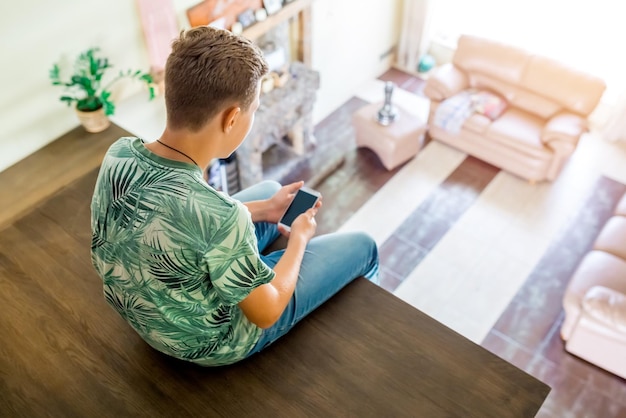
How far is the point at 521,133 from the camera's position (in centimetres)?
430

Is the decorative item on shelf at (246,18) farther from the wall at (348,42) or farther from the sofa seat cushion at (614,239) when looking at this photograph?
the sofa seat cushion at (614,239)

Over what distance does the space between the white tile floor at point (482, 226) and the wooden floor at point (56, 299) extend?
15.6 inches

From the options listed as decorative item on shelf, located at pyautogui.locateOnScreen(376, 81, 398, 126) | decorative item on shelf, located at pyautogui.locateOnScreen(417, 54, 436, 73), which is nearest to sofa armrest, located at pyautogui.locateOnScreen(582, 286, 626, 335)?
decorative item on shelf, located at pyautogui.locateOnScreen(376, 81, 398, 126)

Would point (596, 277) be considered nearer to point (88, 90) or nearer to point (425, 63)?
point (88, 90)

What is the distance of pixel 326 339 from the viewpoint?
1976 millimetres

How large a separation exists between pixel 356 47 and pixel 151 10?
2.38 meters

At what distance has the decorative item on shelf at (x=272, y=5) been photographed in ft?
12.2

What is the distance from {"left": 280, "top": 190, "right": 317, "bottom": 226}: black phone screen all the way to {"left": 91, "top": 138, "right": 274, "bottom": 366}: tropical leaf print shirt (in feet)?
1.57

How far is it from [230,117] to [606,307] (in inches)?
90.8

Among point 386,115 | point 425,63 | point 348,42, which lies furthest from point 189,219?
point 425,63

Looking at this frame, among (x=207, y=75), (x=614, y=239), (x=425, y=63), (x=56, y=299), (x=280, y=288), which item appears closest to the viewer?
(x=207, y=75)

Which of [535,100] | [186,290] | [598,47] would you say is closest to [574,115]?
[535,100]

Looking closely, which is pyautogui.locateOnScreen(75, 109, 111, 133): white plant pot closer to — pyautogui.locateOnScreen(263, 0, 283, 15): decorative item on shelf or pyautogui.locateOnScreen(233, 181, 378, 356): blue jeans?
pyautogui.locateOnScreen(233, 181, 378, 356): blue jeans

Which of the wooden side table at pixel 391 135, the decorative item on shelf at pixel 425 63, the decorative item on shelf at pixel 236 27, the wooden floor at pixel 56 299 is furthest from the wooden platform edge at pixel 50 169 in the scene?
the decorative item on shelf at pixel 425 63
